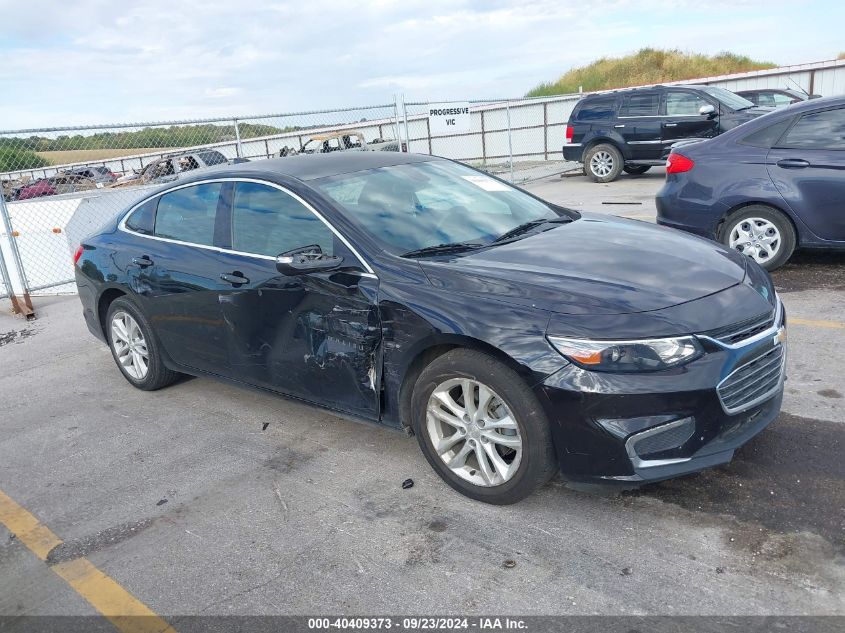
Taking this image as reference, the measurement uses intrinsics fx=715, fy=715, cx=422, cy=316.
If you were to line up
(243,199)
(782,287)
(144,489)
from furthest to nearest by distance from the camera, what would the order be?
(782,287)
(243,199)
(144,489)

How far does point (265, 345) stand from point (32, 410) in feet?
7.92

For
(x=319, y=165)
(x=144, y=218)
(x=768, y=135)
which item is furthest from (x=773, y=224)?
(x=144, y=218)

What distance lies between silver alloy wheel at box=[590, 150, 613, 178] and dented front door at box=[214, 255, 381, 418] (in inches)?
486

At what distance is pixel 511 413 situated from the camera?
3.13 metres

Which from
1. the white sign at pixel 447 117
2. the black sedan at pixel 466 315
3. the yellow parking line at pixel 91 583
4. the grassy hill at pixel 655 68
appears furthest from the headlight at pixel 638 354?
the grassy hill at pixel 655 68

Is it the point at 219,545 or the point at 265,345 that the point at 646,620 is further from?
the point at 265,345

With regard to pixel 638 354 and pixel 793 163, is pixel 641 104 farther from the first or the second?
pixel 638 354

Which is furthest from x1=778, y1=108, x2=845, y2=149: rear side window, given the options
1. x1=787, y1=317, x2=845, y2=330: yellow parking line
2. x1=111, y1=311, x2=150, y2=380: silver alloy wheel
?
x1=111, y1=311, x2=150, y2=380: silver alloy wheel

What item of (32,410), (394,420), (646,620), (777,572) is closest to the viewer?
(646,620)

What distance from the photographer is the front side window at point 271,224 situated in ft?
12.8

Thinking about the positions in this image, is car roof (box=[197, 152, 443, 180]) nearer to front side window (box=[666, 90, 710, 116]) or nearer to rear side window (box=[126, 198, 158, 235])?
rear side window (box=[126, 198, 158, 235])

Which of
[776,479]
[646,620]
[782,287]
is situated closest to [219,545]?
[646,620]

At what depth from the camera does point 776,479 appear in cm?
335

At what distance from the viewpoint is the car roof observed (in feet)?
13.9
